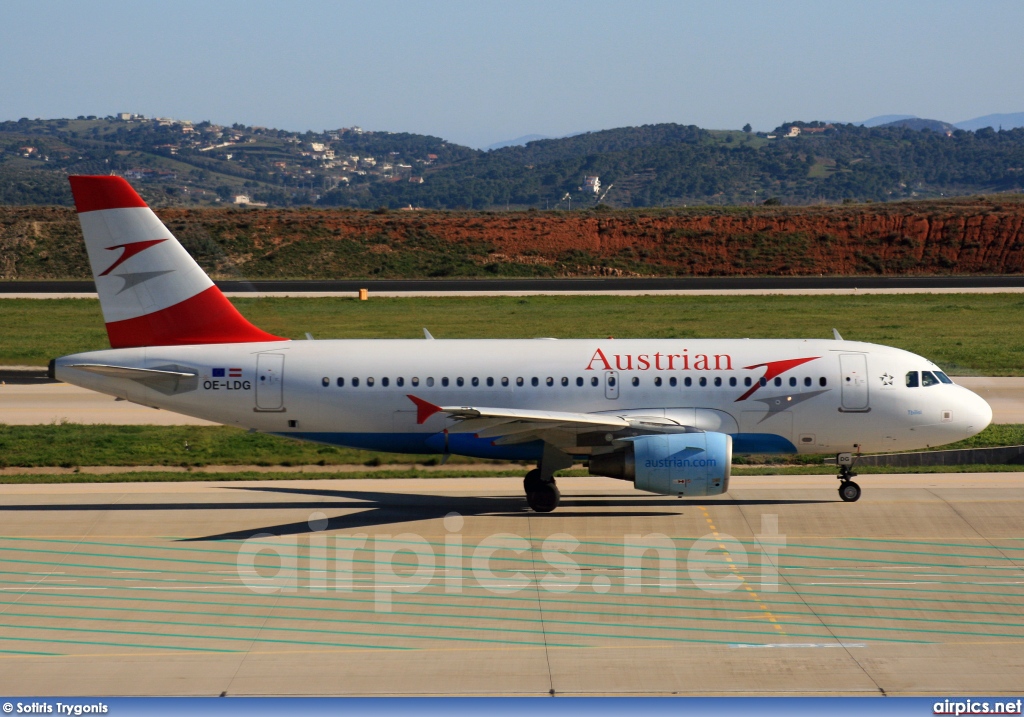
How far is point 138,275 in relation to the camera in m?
24.4

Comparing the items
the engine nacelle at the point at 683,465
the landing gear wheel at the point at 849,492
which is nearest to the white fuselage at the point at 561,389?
the landing gear wheel at the point at 849,492

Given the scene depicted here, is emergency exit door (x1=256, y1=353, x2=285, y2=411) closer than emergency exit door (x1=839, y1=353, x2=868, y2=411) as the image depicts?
No

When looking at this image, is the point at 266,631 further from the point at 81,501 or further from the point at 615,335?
the point at 615,335

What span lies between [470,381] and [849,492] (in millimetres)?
8906

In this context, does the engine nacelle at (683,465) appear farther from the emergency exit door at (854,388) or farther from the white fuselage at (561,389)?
the emergency exit door at (854,388)

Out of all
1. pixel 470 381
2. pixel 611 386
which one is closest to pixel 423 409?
pixel 470 381

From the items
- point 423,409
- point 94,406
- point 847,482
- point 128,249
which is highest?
point 128,249

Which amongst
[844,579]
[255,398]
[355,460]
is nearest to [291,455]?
[355,460]

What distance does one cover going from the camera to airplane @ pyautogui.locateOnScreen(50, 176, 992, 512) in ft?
78.0

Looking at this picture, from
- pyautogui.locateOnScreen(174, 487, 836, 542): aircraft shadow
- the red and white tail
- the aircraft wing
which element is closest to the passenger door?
the aircraft wing

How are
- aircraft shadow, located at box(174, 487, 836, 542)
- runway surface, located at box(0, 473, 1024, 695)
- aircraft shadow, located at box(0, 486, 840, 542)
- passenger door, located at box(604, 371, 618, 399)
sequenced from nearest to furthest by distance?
runway surface, located at box(0, 473, 1024, 695) → aircraft shadow, located at box(174, 487, 836, 542) → aircraft shadow, located at box(0, 486, 840, 542) → passenger door, located at box(604, 371, 618, 399)

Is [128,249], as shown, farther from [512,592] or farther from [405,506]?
[512,592]

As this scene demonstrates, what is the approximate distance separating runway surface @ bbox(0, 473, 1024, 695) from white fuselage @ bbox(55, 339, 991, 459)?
1.65m

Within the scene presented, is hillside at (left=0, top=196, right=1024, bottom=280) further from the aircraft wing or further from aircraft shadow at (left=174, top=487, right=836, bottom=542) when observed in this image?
the aircraft wing
